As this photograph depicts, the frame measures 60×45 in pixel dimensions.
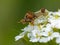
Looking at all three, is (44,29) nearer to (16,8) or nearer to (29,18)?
(29,18)

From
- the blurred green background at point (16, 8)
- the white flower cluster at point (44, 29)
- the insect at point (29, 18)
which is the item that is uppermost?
the blurred green background at point (16, 8)

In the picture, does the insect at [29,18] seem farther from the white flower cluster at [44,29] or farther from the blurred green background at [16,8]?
the blurred green background at [16,8]

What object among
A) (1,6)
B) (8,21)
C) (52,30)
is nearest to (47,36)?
(52,30)

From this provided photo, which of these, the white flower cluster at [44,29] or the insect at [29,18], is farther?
the insect at [29,18]

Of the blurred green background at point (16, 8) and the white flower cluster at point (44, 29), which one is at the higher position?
the blurred green background at point (16, 8)

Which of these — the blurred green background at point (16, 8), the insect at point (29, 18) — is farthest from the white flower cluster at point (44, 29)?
the blurred green background at point (16, 8)

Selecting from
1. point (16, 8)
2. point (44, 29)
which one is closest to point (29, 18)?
point (44, 29)

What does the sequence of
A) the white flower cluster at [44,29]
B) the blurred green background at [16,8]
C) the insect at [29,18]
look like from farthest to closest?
the blurred green background at [16,8] < the insect at [29,18] < the white flower cluster at [44,29]

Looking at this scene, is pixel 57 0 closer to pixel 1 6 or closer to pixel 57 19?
pixel 1 6
